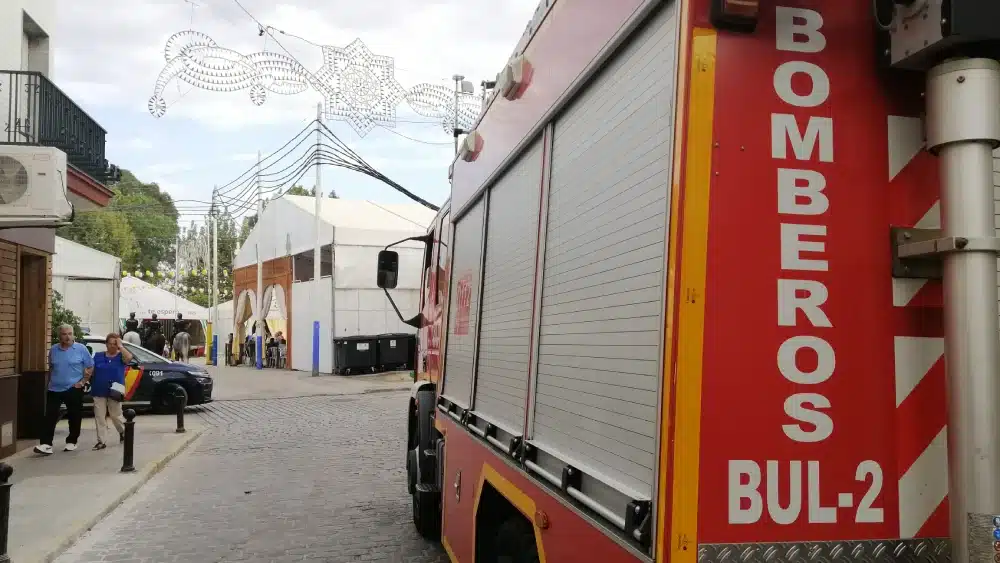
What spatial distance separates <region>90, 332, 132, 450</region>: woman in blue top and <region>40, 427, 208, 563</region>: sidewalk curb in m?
1.05

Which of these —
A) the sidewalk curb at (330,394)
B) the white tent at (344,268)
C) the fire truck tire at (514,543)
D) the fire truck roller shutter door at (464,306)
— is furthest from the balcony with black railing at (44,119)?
the white tent at (344,268)

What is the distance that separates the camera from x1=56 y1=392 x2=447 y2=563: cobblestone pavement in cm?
660

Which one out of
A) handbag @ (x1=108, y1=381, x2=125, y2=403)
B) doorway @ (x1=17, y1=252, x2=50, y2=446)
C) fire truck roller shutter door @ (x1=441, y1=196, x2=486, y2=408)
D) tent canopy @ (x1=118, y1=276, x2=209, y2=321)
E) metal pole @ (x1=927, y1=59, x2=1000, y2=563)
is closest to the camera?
metal pole @ (x1=927, y1=59, x2=1000, y2=563)

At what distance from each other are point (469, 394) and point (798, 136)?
2.83 m

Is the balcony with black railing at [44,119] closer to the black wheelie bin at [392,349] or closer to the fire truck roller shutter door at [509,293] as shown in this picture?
the fire truck roller shutter door at [509,293]

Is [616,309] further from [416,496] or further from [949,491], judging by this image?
[416,496]

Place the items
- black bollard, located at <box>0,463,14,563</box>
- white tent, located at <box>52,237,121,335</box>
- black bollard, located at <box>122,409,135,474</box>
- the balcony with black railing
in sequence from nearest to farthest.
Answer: black bollard, located at <box>0,463,14,563</box>, black bollard, located at <box>122,409,135,474</box>, the balcony with black railing, white tent, located at <box>52,237,121,335</box>

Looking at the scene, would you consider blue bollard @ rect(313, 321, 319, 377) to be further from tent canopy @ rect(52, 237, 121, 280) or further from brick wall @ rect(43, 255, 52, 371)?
brick wall @ rect(43, 255, 52, 371)

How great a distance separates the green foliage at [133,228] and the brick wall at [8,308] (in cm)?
4200

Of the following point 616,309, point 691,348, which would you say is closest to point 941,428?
point 691,348

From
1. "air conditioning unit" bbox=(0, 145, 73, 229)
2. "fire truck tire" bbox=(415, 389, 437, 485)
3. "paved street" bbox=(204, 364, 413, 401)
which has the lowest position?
"paved street" bbox=(204, 364, 413, 401)

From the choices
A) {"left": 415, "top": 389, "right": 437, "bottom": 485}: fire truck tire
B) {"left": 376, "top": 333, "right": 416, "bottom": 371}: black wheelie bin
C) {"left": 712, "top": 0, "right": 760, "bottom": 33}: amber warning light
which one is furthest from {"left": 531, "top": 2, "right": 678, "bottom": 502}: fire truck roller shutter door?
{"left": 376, "top": 333, "right": 416, "bottom": 371}: black wheelie bin

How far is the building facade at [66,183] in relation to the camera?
10952mm

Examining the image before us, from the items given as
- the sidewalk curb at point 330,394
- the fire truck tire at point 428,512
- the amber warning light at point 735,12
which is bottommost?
the sidewalk curb at point 330,394
